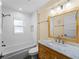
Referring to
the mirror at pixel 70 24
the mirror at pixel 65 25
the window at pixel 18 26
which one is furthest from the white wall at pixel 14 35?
the mirror at pixel 70 24

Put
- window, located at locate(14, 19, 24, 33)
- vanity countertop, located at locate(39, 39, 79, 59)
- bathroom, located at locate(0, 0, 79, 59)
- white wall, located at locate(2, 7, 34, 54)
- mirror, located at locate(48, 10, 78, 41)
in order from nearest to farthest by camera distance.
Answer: vanity countertop, located at locate(39, 39, 79, 59)
bathroom, located at locate(0, 0, 79, 59)
mirror, located at locate(48, 10, 78, 41)
white wall, located at locate(2, 7, 34, 54)
window, located at locate(14, 19, 24, 33)

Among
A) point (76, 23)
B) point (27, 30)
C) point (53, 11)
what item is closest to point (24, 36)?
point (27, 30)

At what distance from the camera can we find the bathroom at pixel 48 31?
2018 millimetres

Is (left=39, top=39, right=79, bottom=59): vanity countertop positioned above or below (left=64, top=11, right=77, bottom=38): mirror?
below

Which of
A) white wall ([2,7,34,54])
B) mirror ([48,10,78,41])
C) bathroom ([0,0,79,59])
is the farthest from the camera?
white wall ([2,7,34,54])

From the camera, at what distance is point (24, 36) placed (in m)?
Result: 6.50

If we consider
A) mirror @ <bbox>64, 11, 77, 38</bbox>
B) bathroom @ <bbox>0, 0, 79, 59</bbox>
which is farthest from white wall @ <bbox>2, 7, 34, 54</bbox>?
mirror @ <bbox>64, 11, 77, 38</bbox>

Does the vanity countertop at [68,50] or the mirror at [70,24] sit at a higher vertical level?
the mirror at [70,24]

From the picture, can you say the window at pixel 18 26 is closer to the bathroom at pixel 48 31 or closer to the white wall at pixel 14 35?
the bathroom at pixel 48 31

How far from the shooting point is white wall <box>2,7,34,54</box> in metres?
5.04

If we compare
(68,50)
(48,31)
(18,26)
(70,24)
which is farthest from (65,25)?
(18,26)

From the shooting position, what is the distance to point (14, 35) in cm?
564

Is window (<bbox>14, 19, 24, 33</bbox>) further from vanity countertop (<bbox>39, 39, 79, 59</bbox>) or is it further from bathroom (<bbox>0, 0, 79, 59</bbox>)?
vanity countertop (<bbox>39, 39, 79, 59</bbox>)

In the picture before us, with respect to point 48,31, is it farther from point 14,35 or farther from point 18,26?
point 18,26
